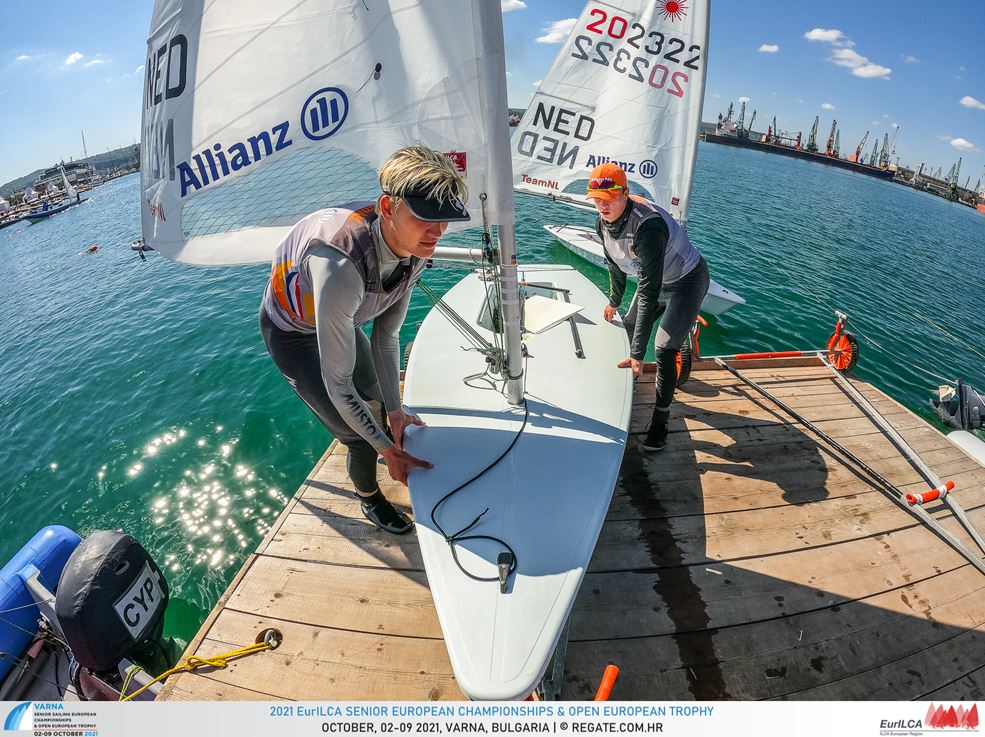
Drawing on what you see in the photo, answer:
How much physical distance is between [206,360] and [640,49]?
857cm

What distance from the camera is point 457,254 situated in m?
2.82

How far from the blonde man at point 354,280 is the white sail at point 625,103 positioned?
491 centimetres

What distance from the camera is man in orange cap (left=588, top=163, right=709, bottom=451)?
3.20m

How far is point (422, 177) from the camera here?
5.50ft

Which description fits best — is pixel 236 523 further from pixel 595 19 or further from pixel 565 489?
pixel 595 19

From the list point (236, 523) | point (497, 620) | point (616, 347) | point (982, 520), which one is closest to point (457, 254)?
point (616, 347)

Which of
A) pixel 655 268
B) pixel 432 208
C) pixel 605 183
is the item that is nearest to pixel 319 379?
pixel 432 208

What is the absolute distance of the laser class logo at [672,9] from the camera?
4992mm

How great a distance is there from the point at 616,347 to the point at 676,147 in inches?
164

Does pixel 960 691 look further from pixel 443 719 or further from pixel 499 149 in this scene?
pixel 499 149

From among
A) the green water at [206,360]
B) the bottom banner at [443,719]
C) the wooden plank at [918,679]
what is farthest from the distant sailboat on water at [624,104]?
the bottom banner at [443,719]

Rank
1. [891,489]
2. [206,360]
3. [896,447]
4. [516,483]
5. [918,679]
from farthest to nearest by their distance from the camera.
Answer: [206,360] → [896,447] → [891,489] → [516,483] → [918,679]

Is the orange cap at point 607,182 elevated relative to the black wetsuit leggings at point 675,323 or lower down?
elevated

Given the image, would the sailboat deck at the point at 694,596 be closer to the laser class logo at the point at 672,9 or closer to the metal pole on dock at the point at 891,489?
the metal pole on dock at the point at 891,489
